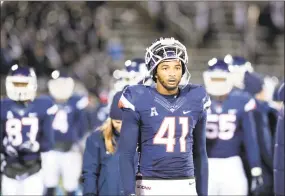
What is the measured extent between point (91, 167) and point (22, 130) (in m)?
1.73

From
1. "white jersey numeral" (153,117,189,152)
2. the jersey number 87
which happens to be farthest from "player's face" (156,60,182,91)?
the jersey number 87

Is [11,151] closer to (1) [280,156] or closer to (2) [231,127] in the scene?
(2) [231,127]

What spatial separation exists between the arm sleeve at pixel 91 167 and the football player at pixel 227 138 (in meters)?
1.67

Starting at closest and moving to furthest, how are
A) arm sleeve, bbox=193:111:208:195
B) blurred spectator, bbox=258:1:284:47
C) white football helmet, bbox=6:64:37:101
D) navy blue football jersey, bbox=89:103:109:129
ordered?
arm sleeve, bbox=193:111:208:195 → white football helmet, bbox=6:64:37:101 → navy blue football jersey, bbox=89:103:109:129 → blurred spectator, bbox=258:1:284:47

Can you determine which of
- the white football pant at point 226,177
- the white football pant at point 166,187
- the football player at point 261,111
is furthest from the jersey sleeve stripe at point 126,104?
the football player at point 261,111

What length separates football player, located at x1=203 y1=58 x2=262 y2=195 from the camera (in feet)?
27.0

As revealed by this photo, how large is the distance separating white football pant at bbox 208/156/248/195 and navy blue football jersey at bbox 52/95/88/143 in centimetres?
305

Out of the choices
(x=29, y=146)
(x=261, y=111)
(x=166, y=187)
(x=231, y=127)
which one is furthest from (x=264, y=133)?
(x=166, y=187)

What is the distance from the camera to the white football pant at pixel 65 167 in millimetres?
10633

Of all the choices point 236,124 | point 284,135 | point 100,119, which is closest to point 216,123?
point 236,124

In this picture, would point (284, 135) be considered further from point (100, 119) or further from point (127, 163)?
point (100, 119)

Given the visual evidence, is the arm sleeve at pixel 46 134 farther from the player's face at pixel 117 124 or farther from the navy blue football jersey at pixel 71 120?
the navy blue football jersey at pixel 71 120

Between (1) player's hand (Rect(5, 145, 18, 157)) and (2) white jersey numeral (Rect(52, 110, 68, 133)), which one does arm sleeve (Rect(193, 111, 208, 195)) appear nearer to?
(1) player's hand (Rect(5, 145, 18, 157))

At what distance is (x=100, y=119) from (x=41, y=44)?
504cm
